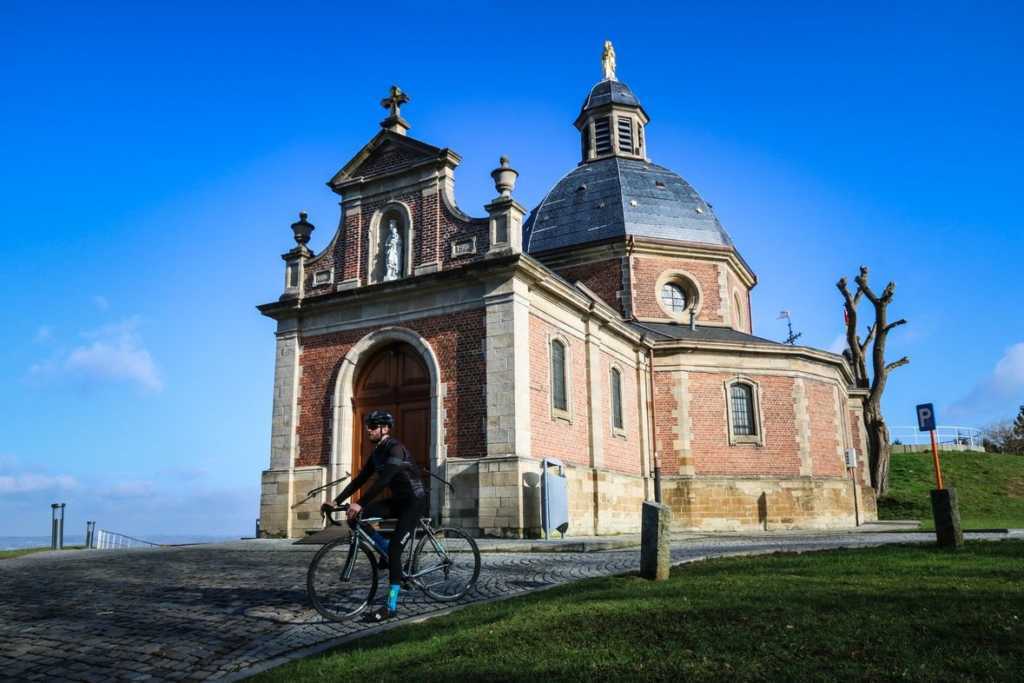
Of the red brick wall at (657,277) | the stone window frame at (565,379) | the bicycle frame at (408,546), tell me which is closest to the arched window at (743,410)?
the red brick wall at (657,277)

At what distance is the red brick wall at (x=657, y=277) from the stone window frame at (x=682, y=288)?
8 cm

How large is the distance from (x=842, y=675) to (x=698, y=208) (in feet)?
90.8

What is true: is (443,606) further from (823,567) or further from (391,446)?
(823,567)

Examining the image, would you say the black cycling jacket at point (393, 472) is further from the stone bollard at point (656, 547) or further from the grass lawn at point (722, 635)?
the stone bollard at point (656, 547)

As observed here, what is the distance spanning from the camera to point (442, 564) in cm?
805

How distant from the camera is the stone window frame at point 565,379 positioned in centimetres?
1844

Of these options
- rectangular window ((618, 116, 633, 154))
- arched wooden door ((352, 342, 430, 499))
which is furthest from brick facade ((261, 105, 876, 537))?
rectangular window ((618, 116, 633, 154))

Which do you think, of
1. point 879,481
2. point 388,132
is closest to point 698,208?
point 879,481

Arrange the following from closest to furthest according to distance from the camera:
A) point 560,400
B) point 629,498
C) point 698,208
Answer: point 560,400 → point 629,498 → point 698,208

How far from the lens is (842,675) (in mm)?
4680

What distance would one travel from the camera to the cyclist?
722cm

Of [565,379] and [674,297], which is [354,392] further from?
[674,297]

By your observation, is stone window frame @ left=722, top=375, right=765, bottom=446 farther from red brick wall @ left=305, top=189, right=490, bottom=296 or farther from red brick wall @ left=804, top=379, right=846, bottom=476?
red brick wall @ left=305, top=189, right=490, bottom=296

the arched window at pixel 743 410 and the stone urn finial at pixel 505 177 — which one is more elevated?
the stone urn finial at pixel 505 177
